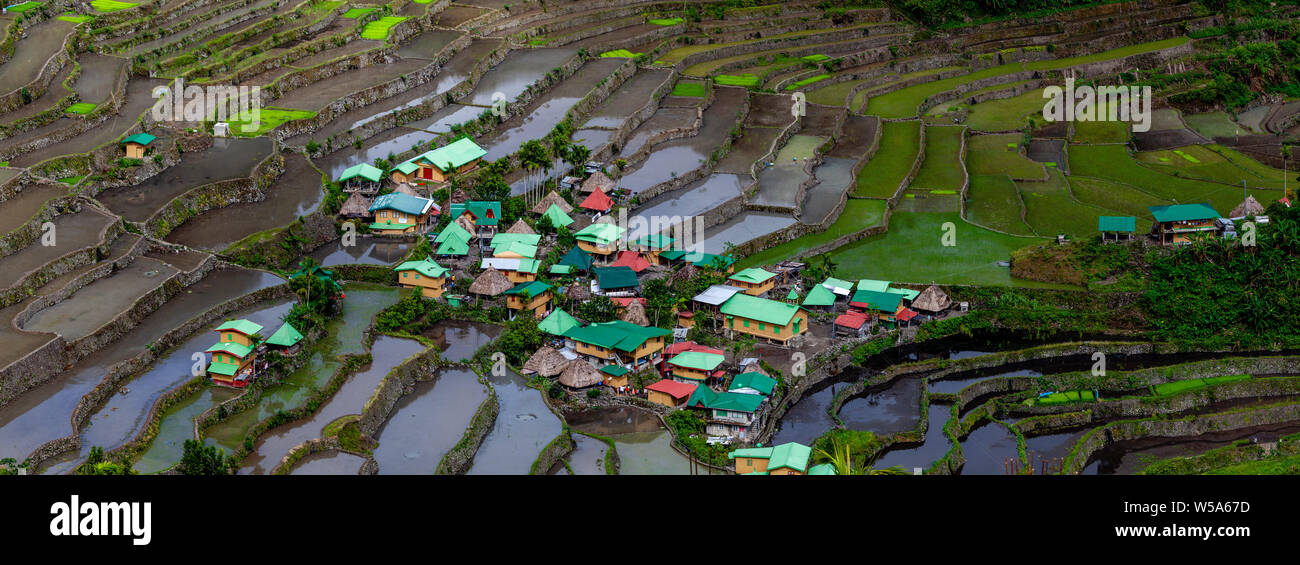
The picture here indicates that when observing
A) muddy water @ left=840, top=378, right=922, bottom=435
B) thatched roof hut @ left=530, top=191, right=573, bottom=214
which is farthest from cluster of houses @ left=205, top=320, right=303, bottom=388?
muddy water @ left=840, top=378, right=922, bottom=435

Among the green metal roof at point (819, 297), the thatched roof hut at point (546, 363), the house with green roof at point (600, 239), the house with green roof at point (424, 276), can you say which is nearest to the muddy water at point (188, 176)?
the house with green roof at point (424, 276)

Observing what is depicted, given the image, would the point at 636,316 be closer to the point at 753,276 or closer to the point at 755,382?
the point at 753,276

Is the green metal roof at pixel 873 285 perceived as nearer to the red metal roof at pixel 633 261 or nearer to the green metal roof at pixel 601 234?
the red metal roof at pixel 633 261

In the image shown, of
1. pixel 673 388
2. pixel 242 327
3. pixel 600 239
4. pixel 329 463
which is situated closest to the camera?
pixel 329 463

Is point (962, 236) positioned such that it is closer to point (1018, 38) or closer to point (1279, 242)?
point (1279, 242)

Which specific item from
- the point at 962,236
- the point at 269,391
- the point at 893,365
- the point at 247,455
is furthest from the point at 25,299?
the point at 962,236

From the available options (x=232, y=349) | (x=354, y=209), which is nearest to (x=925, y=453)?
(x=232, y=349)
